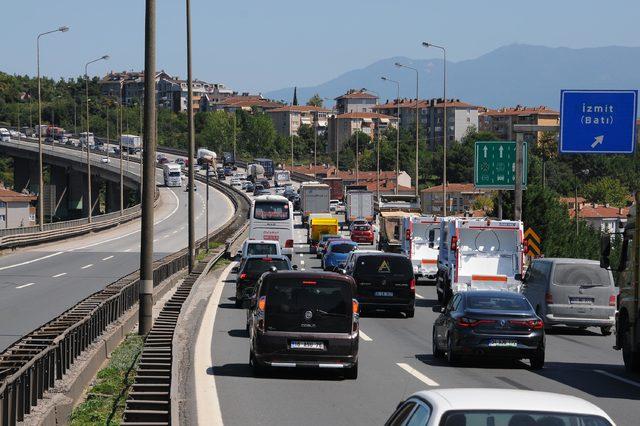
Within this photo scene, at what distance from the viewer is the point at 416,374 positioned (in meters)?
19.9

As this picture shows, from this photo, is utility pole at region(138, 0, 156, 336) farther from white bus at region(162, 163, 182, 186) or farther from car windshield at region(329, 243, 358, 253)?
white bus at region(162, 163, 182, 186)

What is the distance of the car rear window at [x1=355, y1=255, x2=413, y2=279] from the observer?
33406mm

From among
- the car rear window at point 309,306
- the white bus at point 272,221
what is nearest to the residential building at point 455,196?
the white bus at point 272,221

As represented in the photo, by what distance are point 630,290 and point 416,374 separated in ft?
13.6

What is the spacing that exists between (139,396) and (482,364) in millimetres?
8991

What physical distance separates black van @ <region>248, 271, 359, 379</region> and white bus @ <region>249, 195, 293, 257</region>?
44.5 meters

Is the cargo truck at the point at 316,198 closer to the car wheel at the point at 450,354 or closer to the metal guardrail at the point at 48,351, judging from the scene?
the metal guardrail at the point at 48,351

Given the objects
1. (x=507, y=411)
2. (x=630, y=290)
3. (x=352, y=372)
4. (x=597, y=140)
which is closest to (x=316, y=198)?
(x=597, y=140)

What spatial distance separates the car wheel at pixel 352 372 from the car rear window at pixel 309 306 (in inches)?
25.7

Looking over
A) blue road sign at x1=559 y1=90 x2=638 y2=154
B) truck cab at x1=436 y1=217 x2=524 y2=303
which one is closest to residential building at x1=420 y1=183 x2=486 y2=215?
truck cab at x1=436 y1=217 x2=524 y2=303

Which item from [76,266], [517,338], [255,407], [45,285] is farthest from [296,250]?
[255,407]

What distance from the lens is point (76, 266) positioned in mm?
58094

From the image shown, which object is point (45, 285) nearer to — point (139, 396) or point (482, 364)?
point (482, 364)

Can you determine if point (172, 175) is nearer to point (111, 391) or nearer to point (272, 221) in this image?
point (272, 221)
